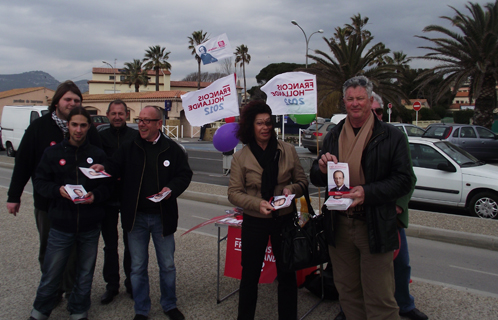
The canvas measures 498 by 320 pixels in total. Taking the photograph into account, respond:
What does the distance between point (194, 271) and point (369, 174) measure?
263 centimetres

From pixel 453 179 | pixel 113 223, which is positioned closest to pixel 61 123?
pixel 113 223

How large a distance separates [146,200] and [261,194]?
1012 mm

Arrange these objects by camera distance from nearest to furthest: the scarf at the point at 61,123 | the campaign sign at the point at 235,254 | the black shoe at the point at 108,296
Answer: the scarf at the point at 61,123, the black shoe at the point at 108,296, the campaign sign at the point at 235,254

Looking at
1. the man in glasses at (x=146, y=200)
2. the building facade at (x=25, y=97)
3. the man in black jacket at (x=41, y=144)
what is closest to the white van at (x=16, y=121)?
the man in black jacket at (x=41, y=144)

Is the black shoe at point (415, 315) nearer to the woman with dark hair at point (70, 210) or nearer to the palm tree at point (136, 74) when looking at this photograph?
the woman with dark hair at point (70, 210)

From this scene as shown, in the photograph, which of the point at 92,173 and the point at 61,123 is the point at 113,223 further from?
the point at 61,123

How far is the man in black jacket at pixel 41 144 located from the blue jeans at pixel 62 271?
368 mm

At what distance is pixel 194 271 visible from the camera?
15.0ft

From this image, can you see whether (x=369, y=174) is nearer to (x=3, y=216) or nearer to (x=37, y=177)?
(x=37, y=177)

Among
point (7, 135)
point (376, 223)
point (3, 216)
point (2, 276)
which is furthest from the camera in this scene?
point (7, 135)

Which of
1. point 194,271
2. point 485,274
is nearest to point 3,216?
point 194,271

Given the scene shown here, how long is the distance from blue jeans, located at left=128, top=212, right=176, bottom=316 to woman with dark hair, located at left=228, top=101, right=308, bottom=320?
712 millimetres

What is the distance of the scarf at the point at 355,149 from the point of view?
2.77 metres

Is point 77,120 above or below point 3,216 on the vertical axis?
above
